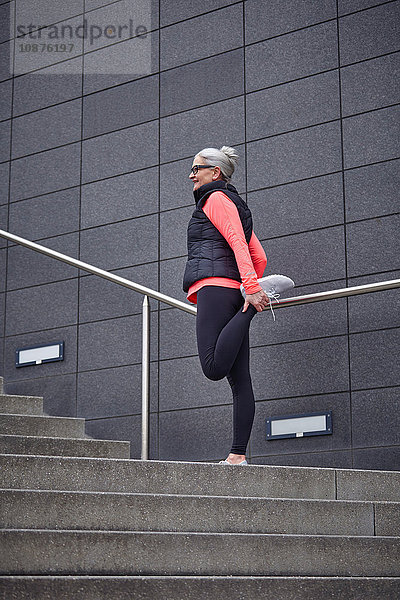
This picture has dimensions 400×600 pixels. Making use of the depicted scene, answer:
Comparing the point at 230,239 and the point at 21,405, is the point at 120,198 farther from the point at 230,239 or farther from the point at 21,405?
the point at 230,239

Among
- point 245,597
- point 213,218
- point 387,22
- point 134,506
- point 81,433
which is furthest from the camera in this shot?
point 387,22

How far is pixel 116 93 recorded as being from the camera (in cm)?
661

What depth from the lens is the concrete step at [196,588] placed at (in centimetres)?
228

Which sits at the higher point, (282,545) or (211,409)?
(211,409)

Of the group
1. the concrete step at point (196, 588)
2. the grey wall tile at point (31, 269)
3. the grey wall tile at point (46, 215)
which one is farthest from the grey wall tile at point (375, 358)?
the grey wall tile at point (46, 215)

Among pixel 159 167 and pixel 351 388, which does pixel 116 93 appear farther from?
pixel 351 388

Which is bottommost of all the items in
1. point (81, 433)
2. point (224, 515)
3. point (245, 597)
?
point (245, 597)

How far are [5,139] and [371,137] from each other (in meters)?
3.06

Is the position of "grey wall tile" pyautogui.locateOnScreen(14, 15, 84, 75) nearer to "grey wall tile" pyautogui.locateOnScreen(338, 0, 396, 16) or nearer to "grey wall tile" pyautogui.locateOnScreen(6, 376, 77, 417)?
"grey wall tile" pyautogui.locateOnScreen(338, 0, 396, 16)

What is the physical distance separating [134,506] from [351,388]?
251 cm

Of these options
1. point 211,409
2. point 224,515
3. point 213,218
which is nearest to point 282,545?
point 224,515

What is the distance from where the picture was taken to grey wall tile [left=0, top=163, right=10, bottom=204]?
700 cm

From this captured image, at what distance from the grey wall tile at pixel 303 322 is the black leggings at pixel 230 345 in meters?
1.55

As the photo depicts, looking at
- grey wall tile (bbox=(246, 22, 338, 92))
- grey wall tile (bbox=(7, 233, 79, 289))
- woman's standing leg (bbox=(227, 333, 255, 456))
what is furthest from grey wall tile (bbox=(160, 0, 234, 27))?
woman's standing leg (bbox=(227, 333, 255, 456))
